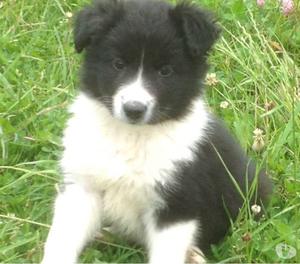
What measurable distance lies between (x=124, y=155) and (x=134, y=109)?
396 mm

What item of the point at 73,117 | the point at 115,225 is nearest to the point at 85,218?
the point at 115,225

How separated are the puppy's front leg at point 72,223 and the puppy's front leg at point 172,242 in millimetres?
418

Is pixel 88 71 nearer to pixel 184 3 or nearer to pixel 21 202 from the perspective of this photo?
pixel 184 3

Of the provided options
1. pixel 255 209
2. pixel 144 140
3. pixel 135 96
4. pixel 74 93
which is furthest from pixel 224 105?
pixel 135 96

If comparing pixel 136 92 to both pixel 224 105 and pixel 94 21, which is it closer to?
pixel 94 21

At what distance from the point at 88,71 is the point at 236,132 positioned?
1382 mm

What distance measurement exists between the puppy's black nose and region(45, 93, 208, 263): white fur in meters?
0.27

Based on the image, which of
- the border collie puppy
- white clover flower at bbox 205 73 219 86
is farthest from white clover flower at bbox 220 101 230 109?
the border collie puppy

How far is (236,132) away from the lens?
568 centimetres

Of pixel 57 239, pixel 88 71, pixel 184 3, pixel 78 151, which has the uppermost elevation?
pixel 184 3

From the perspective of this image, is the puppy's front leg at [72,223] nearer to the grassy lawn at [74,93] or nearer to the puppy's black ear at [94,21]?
the grassy lawn at [74,93]

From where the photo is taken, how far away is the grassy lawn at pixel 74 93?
16.0 ft

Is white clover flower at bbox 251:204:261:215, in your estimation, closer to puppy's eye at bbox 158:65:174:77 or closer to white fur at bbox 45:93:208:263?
white fur at bbox 45:93:208:263

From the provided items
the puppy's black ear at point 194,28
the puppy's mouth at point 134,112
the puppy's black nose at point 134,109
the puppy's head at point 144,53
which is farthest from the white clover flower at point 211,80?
the puppy's black nose at point 134,109
